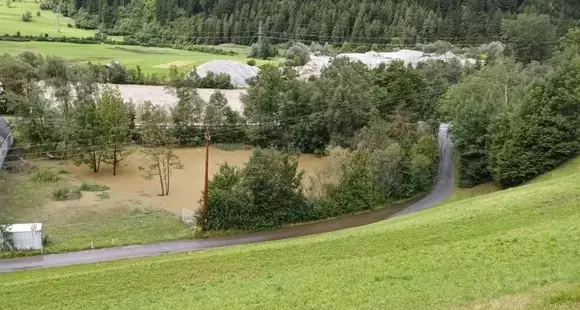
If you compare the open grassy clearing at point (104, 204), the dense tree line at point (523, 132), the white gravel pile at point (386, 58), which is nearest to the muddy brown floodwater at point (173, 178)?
the open grassy clearing at point (104, 204)

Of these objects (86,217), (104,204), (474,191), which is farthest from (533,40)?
(86,217)

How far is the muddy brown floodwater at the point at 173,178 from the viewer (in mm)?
38219

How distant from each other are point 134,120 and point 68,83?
6395 mm

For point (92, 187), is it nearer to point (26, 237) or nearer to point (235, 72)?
point (26, 237)

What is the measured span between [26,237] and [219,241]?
10032 millimetres

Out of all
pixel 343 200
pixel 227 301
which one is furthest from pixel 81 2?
pixel 227 301

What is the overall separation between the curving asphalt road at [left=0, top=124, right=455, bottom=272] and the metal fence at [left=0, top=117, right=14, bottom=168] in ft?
56.0

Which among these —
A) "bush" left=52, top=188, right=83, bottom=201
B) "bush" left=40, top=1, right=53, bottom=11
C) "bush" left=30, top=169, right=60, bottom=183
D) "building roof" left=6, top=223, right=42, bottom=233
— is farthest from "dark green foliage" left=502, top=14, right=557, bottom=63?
"bush" left=40, top=1, right=53, bottom=11

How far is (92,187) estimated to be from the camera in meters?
39.8

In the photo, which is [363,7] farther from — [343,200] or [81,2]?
[343,200]

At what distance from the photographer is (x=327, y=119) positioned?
159ft

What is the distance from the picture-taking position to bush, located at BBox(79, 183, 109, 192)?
39.4 meters

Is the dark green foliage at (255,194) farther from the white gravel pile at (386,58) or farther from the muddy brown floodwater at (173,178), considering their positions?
the white gravel pile at (386,58)

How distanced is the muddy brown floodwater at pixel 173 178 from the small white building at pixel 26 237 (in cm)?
819
